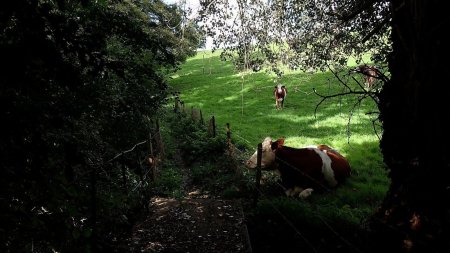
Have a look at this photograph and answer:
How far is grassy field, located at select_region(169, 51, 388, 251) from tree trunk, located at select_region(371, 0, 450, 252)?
662 mm

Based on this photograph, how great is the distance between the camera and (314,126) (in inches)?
564

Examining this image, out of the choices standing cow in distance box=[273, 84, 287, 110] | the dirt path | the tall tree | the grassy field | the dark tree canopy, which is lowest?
the dirt path

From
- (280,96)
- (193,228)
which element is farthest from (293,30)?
(280,96)

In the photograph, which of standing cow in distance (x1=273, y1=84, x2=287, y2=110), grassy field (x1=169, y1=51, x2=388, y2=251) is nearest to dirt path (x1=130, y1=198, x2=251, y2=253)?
grassy field (x1=169, y1=51, x2=388, y2=251)

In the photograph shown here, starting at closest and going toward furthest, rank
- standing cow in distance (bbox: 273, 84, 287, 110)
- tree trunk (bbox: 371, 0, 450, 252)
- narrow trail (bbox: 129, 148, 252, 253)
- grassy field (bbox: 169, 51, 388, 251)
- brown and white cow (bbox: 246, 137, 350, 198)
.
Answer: tree trunk (bbox: 371, 0, 450, 252), narrow trail (bbox: 129, 148, 252, 253), grassy field (bbox: 169, 51, 388, 251), brown and white cow (bbox: 246, 137, 350, 198), standing cow in distance (bbox: 273, 84, 287, 110)

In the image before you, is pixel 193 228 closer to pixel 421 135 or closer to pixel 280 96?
pixel 421 135

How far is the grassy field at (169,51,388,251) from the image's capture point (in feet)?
22.4

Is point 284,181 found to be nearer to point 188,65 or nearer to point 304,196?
point 304,196

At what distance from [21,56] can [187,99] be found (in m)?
26.0

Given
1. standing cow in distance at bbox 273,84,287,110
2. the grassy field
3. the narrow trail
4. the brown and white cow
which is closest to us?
the narrow trail

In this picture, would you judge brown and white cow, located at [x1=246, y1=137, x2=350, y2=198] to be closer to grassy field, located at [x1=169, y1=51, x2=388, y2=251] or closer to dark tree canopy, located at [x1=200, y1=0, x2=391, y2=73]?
grassy field, located at [x1=169, y1=51, x2=388, y2=251]

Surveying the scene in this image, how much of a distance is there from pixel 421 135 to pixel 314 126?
38.3 ft

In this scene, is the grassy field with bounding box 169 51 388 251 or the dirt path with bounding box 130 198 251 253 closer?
the dirt path with bounding box 130 198 251 253

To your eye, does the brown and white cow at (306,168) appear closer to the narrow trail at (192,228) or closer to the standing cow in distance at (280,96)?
the narrow trail at (192,228)
